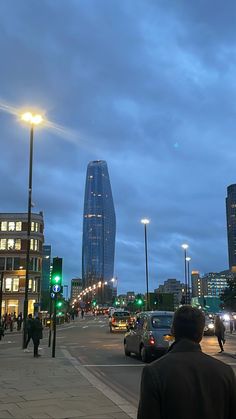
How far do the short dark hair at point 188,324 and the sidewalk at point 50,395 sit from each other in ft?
20.2

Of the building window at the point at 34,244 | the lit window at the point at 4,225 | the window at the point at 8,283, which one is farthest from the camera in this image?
the lit window at the point at 4,225

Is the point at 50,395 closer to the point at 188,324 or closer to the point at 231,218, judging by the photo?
the point at 188,324

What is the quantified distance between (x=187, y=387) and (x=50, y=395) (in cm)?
868

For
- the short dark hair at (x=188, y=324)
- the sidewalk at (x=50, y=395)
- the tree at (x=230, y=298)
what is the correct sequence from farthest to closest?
the tree at (x=230, y=298)
the sidewalk at (x=50, y=395)
the short dark hair at (x=188, y=324)

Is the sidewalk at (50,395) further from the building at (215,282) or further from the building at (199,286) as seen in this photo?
the building at (215,282)

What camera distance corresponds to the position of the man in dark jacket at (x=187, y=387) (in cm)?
293

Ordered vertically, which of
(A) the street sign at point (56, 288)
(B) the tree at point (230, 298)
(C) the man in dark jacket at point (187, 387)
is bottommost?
Answer: (C) the man in dark jacket at point (187, 387)

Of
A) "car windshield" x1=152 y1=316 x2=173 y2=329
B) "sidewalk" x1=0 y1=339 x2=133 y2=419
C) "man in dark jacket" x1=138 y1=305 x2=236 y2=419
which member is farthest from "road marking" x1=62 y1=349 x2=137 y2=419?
"man in dark jacket" x1=138 y1=305 x2=236 y2=419

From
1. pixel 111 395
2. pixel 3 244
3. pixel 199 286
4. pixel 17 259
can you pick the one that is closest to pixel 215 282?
pixel 199 286

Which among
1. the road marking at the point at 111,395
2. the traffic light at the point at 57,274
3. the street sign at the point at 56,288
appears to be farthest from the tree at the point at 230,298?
the road marking at the point at 111,395

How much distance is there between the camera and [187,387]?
2.97 meters

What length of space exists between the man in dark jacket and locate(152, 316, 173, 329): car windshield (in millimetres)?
16865

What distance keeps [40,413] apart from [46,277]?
122087 mm

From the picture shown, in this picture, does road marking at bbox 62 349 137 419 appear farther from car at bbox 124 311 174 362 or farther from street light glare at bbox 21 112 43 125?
street light glare at bbox 21 112 43 125
